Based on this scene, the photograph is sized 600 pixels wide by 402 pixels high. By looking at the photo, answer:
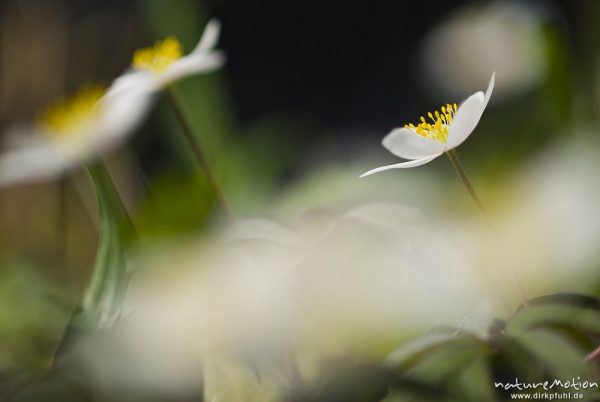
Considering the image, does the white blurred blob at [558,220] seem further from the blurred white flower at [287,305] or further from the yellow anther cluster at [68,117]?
the yellow anther cluster at [68,117]

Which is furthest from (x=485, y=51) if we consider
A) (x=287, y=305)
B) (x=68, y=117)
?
(x=287, y=305)

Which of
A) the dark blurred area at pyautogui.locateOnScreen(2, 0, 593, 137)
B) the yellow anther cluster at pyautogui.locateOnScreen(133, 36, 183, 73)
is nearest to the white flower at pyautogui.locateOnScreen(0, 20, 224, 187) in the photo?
the yellow anther cluster at pyautogui.locateOnScreen(133, 36, 183, 73)

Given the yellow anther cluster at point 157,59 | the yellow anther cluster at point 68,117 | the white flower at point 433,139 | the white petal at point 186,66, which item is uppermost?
the yellow anther cluster at point 68,117

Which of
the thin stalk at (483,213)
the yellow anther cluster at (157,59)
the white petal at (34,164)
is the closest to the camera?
the thin stalk at (483,213)

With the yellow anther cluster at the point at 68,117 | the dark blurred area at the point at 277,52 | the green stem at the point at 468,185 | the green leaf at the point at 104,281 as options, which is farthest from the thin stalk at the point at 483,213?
the dark blurred area at the point at 277,52

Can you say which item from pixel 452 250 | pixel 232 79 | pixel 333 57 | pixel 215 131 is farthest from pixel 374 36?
pixel 452 250

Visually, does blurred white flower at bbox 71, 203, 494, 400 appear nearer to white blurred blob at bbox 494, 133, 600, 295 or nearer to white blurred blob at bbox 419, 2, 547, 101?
white blurred blob at bbox 494, 133, 600, 295
